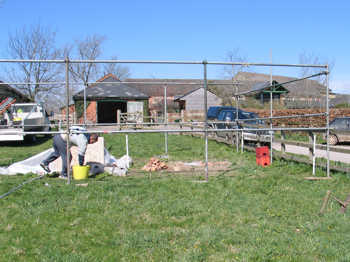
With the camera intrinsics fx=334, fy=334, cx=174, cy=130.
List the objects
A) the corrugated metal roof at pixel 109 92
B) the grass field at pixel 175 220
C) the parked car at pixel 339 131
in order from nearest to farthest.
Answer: the grass field at pixel 175 220
the parked car at pixel 339 131
the corrugated metal roof at pixel 109 92

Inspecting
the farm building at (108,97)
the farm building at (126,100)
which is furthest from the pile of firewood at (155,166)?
the farm building at (108,97)

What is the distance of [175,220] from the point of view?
4438mm

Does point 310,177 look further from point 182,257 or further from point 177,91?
point 177,91

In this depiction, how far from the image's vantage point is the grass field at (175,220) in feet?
11.3

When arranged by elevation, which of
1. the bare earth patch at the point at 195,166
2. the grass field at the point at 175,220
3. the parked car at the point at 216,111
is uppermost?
the parked car at the point at 216,111

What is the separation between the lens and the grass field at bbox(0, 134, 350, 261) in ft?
11.3

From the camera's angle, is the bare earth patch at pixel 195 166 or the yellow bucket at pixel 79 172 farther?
the bare earth patch at pixel 195 166

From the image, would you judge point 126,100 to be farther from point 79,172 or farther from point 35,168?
point 79,172

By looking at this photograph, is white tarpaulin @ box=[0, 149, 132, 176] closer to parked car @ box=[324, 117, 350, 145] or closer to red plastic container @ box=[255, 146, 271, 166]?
red plastic container @ box=[255, 146, 271, 166]

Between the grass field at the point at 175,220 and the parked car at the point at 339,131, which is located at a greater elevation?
the parked car at the point at 339,131

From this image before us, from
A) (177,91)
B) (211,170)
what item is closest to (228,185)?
(211,170)

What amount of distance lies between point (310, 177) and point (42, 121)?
14.3m

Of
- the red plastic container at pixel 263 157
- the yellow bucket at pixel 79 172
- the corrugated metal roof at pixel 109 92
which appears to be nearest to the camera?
the yellow bucket at pixel 79 172

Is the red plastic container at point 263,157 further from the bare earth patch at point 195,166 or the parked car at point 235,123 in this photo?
the parked car at point 235,123
